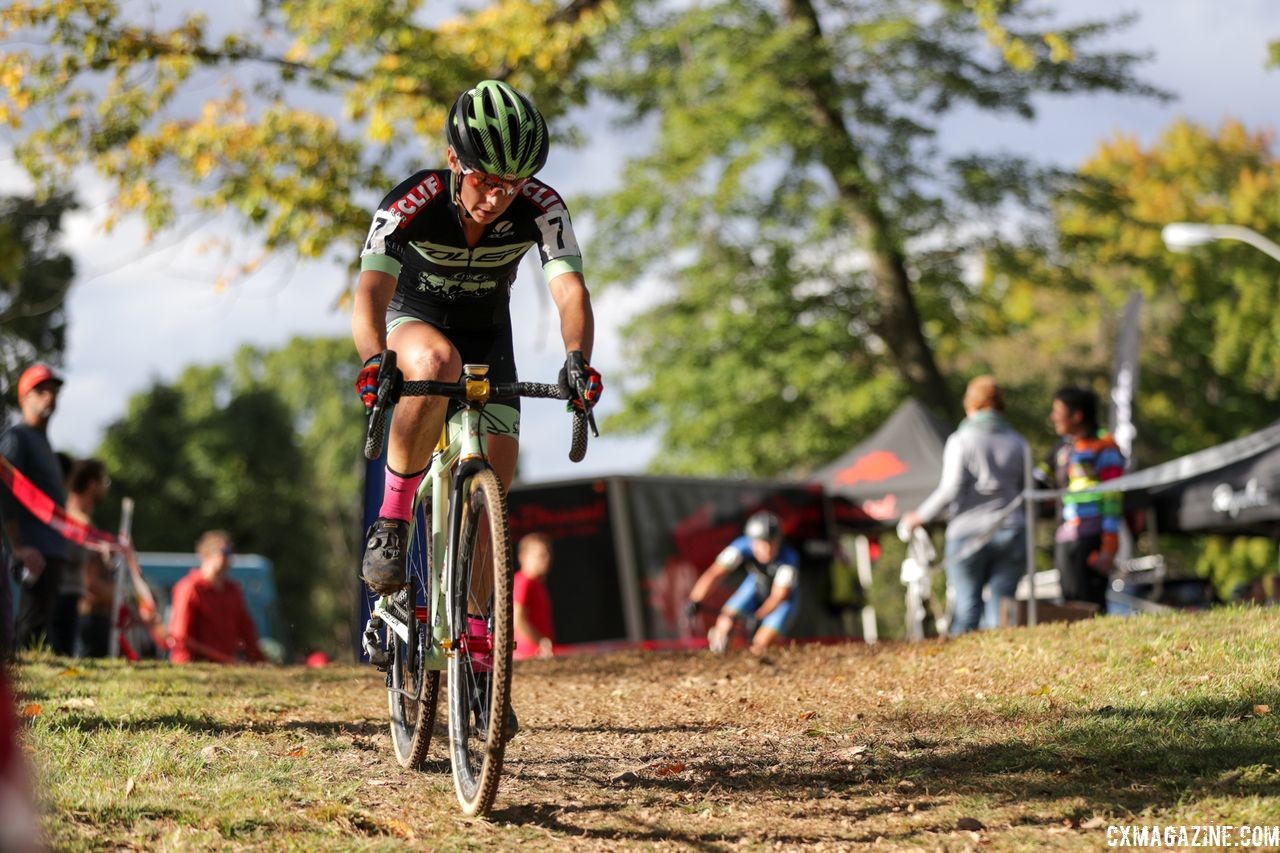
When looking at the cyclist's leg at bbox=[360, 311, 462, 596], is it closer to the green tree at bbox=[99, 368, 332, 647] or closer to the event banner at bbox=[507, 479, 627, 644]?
the event banner at bbox=[507, 479, 627, 644]

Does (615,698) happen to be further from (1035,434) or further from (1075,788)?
(1035,434)

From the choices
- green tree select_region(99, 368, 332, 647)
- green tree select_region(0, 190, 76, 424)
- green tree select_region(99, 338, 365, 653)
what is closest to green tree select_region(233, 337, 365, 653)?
green tree select_region(99, 338, 365, 653)

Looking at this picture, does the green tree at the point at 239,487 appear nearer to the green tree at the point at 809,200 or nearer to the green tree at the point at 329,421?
the green tree at the point at 329,421

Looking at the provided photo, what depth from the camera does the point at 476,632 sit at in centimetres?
483

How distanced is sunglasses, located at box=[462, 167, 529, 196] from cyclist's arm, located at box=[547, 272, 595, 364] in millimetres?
394

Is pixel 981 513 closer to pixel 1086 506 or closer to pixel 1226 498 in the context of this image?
pixel 1086 506

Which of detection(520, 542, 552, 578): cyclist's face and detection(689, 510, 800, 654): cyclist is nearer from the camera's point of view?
detection(520, 542, 552, 578): cyclist's face

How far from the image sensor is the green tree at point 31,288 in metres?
10.4

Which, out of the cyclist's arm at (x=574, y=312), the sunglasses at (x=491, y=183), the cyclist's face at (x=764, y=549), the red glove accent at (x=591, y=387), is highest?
the sunglasses at (x=491, y=183)

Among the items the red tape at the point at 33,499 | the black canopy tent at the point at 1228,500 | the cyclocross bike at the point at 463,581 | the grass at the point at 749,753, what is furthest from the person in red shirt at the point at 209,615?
the black canopy tent at the point at 1228,500

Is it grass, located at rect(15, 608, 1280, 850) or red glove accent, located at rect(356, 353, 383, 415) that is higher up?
red glove accent, located at rect(356, 353, 383, 415)

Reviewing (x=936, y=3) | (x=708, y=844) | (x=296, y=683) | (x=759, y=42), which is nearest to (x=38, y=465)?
(x=296, y=683)

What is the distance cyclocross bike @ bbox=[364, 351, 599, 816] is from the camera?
457cm

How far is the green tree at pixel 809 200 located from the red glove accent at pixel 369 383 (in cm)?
1899
